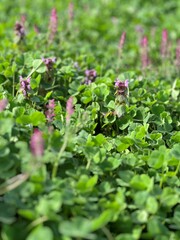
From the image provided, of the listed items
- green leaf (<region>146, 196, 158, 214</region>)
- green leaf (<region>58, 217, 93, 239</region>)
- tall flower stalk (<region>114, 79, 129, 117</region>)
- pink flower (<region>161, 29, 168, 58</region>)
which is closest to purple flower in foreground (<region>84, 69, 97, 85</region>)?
tall flower stalk (<region>114, 79, 129, 117</region>)

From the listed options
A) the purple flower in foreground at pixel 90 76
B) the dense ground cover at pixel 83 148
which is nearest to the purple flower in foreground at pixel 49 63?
the dense ground cover at pixel 83 148

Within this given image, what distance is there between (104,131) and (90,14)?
288 centimetres

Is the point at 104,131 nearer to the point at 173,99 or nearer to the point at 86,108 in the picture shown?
the point at 86,108

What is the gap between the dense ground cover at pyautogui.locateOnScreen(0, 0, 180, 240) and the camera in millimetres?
1828

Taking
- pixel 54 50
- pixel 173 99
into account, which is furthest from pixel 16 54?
pixel 173 99

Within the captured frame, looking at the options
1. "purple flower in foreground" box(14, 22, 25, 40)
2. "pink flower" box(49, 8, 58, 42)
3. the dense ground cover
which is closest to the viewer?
the dense ground cover

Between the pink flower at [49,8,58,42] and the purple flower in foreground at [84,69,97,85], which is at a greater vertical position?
the pink flower at [49,8,58,42]

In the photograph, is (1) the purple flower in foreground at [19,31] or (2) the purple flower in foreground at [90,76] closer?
(2) the purple flower in foreground at [90,76]

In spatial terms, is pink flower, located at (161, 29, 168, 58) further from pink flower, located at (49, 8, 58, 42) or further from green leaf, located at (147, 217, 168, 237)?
green leaf, located at (147, 217, 168, 237)

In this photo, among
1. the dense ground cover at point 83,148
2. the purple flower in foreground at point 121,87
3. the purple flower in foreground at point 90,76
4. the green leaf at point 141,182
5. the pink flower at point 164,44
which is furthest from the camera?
the pink flower at point 164,44

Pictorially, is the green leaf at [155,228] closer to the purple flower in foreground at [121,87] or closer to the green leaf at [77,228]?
the green leaf at [77,228]

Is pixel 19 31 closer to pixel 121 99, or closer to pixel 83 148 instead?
pixel 121 99

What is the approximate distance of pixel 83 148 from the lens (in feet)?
7.15

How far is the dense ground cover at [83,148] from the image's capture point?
1828 mm
